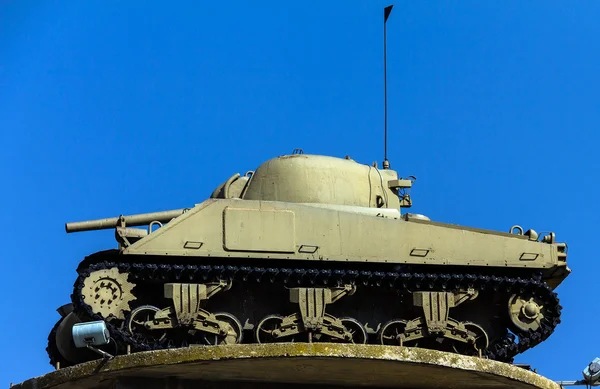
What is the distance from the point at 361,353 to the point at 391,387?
193 centimetres

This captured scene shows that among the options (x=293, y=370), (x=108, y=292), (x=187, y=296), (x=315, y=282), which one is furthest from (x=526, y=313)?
(x=108, y=292)

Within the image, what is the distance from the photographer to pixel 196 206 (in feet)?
78.2

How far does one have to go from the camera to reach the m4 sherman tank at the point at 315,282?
23.4 metres

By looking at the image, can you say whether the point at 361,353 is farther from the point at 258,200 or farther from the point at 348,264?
the point at 258,200

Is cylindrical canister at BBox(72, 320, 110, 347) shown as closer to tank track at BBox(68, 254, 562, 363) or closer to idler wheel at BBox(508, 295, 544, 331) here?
tank track at BBox(68, 254, 562, 363)

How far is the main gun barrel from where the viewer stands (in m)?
25.5

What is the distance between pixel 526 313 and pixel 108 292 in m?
7.80

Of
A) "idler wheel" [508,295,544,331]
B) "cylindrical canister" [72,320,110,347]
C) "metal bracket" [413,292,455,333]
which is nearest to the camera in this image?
"cylindrical canister" [72,320,110,347]

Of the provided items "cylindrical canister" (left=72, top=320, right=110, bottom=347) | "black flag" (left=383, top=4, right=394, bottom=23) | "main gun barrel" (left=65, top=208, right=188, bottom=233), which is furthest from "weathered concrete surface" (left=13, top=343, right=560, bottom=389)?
"black flag" (left=383, top=4, right=394, bottom=23)

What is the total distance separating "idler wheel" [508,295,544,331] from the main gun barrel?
261 inches

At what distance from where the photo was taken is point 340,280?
23.7 metres

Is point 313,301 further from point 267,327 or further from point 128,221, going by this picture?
point 128,221

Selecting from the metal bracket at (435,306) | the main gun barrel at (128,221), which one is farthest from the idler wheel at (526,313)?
the main gun barrel at (128,221)

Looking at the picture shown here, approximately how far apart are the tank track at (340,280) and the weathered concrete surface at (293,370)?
2.42 meters
